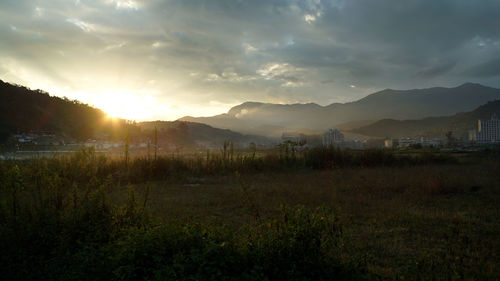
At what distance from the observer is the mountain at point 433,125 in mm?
85250

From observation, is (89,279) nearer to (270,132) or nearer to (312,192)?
(312,192)

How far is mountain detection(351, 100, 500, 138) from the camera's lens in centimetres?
8525

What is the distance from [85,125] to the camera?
3738 centimetres

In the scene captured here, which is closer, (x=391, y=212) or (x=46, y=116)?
(x=391, y=212)

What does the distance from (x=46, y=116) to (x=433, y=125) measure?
119 meters

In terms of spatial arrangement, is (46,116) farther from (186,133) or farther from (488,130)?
(488,130)

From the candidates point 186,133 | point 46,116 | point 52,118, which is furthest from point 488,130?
point 46,116

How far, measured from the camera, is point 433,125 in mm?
108750

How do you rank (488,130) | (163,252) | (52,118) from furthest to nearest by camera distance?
(488,130) → (52,118) → (163,252)

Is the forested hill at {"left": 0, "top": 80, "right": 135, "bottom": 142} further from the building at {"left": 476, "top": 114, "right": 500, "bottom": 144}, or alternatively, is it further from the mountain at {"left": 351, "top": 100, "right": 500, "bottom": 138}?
the mountain at {"left": 351, "top": 100, "right": 500, "bottom": 138}

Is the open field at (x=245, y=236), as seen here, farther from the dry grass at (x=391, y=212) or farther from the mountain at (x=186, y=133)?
the mountain at (x=186, y=133)

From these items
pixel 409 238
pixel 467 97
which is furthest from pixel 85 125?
pixel 467 97

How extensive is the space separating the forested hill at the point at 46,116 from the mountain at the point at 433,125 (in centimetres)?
8764

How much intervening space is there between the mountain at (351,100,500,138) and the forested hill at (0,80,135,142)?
8764 cm
